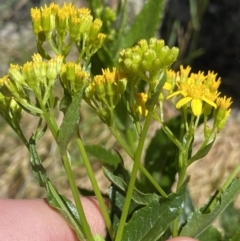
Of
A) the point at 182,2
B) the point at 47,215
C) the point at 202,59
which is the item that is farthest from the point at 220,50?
the point at 47,215

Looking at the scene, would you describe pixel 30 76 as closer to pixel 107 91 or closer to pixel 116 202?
pixel 107 91

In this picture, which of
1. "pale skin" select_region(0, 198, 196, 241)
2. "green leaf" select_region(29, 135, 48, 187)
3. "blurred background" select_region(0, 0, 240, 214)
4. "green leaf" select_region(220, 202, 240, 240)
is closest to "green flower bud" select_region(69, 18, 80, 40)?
"green leaf" select_region(29, 135, 48, 187)

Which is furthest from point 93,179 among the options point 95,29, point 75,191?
point 95,29

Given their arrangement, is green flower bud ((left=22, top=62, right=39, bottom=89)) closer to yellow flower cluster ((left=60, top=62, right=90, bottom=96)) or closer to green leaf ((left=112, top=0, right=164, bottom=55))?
yellow flower cluster ((left=60, top=62, right=90, bottom=96))

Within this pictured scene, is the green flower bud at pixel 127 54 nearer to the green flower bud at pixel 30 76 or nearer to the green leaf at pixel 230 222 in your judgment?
the green flower bud at pixel 30 76

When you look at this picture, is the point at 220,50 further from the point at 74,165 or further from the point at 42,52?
the point at 42,52

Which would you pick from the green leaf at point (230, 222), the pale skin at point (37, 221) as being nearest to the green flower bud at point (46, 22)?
the pale skin at point (37, 221)
